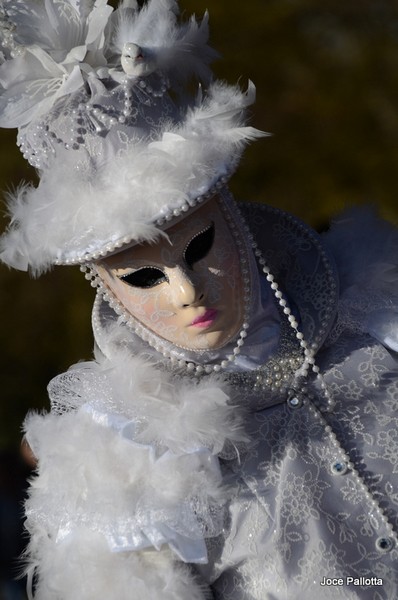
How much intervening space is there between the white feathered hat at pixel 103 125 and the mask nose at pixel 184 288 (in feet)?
0.29

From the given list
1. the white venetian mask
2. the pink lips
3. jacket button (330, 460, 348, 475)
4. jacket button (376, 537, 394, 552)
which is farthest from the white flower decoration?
jacket button (376, 537, 394, 552)

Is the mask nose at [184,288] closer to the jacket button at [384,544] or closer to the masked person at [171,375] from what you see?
the masked person at [171,375]

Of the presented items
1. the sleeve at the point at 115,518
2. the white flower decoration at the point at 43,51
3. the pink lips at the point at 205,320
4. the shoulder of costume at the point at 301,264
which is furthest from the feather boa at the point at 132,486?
the white flower decoration at the point at 43,51

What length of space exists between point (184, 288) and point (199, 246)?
92 millimetres

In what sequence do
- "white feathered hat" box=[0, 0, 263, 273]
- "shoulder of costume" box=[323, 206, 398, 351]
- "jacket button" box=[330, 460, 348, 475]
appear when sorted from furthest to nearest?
"shoulder of costume" box=[323, 206, 398, 351]
"jacket button" box=[330, 460, 348, 475]
"white feathered hat" box=[0, 0, 263, 273]

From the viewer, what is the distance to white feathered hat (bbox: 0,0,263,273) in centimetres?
121

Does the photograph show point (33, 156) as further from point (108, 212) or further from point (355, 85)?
point (355, 85)

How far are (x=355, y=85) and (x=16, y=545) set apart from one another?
198cm

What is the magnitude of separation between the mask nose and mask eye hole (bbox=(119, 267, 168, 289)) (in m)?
0.03

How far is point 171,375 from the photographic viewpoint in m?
1.38

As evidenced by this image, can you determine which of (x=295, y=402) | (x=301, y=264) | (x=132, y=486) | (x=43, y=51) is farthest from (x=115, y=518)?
(x=43, y=51)

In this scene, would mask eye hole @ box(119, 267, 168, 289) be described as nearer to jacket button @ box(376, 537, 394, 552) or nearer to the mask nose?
the mask nose

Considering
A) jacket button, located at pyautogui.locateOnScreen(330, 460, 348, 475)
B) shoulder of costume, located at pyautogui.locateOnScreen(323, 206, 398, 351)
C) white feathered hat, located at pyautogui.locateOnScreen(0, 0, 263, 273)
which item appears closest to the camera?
white feathered hat, located at pyautogui.locateOnScreen(0, 0, 263, 273)

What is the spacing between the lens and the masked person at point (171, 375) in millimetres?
1242
